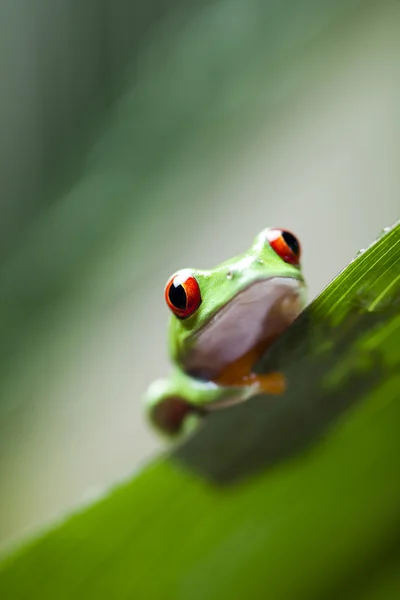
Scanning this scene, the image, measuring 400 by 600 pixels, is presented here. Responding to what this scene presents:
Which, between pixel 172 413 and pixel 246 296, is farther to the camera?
pixel 172 413

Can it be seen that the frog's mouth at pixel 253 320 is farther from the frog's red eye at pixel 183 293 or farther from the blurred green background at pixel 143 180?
the blurred green background at pixel 143 180

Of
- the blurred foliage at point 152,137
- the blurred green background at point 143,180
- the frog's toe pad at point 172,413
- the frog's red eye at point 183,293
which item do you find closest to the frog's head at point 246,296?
the frog's red eye at point 183,293

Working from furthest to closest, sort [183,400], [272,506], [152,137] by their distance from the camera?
[152,137] → [183,400] → [272,506]

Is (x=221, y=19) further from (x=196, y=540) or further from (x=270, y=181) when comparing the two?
(x=196, y=540)

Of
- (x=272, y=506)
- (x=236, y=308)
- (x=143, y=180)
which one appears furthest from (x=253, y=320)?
(x=143, y=180)

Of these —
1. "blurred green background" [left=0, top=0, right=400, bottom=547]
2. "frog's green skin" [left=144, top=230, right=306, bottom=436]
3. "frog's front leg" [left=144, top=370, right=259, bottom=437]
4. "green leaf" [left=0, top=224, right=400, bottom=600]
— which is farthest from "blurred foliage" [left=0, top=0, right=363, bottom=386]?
"green leaf" [left=0, top=224, right=400, bottom=600]

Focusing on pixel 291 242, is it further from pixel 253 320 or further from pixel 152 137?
pixel 152 137

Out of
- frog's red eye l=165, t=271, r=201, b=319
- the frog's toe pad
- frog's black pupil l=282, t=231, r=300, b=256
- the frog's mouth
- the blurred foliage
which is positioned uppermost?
the blurred foliage

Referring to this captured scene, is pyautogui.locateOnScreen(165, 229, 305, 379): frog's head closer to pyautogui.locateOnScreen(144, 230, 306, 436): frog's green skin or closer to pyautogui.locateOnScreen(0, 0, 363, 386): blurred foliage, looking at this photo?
pyautogui.locateOnScreen(144, 230, 306, 436): frog's green skin
